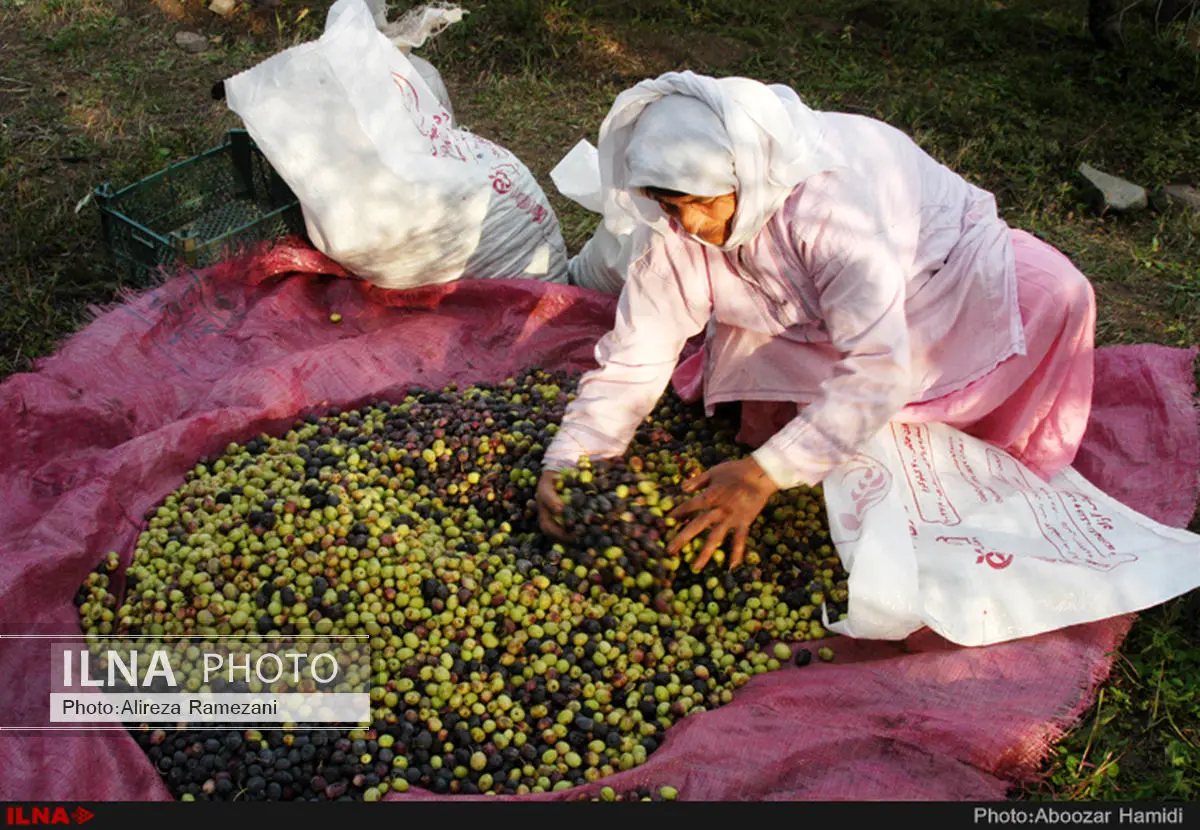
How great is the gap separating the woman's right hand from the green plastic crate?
1593 millimetres

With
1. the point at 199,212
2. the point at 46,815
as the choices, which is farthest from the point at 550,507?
the point at 199,212

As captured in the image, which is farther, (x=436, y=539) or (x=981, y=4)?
(x=981, y=4)

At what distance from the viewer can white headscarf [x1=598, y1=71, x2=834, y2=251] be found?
2279mm

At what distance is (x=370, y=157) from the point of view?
11.3ft

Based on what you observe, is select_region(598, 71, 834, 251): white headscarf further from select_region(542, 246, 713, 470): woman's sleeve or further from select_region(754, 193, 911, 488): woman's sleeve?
select_region(542, 246, 713, 470): woman's sleeve

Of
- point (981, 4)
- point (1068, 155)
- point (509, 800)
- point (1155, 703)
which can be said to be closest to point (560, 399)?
point (509, 800)

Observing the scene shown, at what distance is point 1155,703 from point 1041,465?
2.42ft

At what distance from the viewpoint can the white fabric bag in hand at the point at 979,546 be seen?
247 centimetres

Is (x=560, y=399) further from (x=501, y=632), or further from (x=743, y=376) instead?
(x=501, y=632)

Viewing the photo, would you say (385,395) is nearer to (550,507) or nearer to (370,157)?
(370,157)

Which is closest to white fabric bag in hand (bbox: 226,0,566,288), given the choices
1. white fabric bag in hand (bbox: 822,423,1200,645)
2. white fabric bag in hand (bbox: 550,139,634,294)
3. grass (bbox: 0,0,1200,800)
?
white fabric bag in hand (bbox: 550,139,634,294)

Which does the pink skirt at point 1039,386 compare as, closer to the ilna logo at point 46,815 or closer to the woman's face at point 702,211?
the woman's face at point 702,211

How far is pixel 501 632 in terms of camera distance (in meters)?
2.55

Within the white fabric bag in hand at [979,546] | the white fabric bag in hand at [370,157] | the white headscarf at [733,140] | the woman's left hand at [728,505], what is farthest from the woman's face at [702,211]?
the white fabric bag in hand at [370,157]
